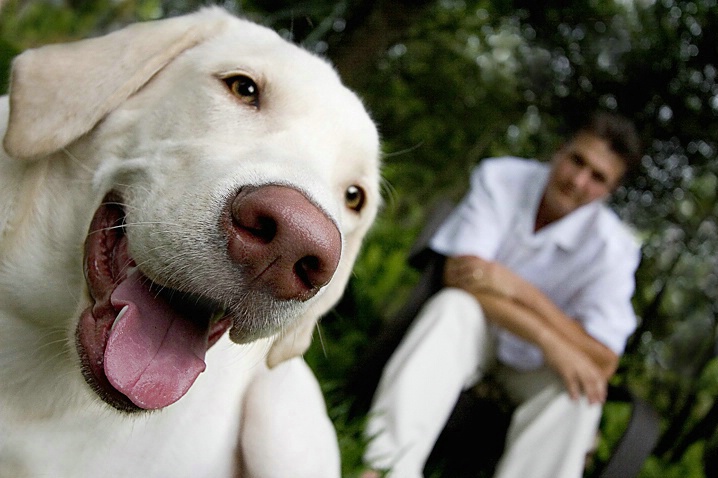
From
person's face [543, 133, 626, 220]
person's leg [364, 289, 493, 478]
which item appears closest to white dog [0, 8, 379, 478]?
person's leg [364, 289, 493, 478]

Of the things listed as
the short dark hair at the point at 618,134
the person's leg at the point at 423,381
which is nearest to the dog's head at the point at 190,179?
the person's leg at the point at 423,381

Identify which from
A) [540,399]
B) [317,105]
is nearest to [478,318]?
[540,399]

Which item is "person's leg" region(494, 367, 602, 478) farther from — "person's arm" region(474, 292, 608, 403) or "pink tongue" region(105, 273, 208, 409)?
"pink tongue" region(105, 273, 208, 409)

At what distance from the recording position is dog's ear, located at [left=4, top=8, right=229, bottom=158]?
1.51m

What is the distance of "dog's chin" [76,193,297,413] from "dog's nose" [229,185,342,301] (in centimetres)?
7

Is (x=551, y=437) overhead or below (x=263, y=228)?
below

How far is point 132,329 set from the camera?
1376 millimetres

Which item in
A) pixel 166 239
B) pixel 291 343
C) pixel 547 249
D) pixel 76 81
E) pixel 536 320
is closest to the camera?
pixel 166 239

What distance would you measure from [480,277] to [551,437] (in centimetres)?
92

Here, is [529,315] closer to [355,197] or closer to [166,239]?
[355,197]

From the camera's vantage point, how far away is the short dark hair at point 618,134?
4094 mm

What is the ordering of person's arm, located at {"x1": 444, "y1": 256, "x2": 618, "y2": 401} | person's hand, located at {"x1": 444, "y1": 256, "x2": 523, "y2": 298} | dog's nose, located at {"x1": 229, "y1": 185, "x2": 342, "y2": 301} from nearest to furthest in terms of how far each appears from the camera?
dog's nose, located at {"x1": 229, "y1": 185, "x2": 342, "y2": 301}
person's arm, located at {"x1": 444, "y1": 256, "x2": 618, "y2": 401}
person's hand, located at {"x1": 444, "y1": 256, "x2": 523, "y2": 298}

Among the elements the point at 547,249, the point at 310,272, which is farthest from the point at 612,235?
the point at 310,272

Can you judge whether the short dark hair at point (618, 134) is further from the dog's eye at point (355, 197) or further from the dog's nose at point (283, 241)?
the dog's nose at point (283, 241)
